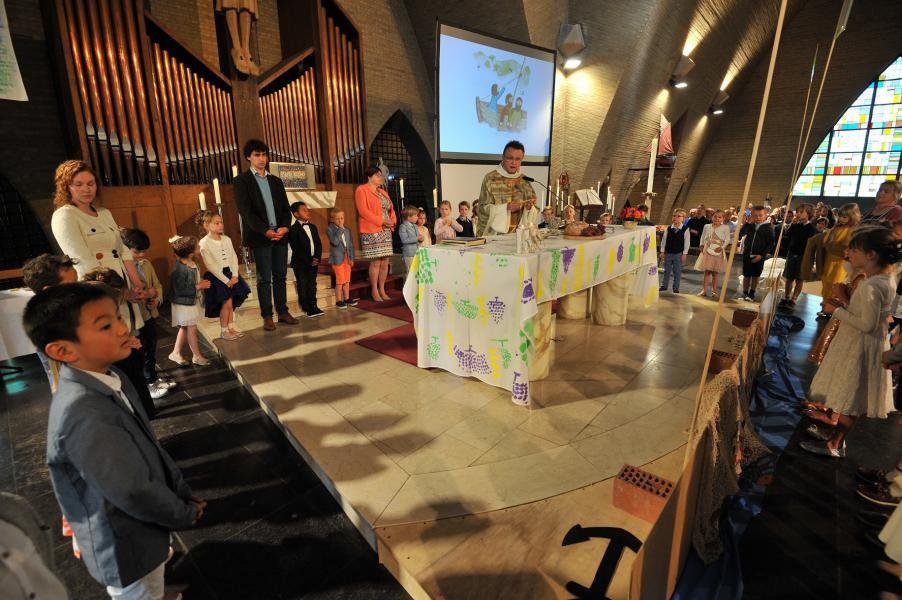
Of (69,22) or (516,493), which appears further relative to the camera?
(69,22)

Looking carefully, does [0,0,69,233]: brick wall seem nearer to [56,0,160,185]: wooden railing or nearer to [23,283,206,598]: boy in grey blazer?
[56,0,160,185]: wooden railing

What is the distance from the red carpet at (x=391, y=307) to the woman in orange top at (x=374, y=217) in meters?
0.60

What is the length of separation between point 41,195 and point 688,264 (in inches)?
489

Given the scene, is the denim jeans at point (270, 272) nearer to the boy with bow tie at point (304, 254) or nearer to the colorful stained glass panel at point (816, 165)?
the boy with bow tie at point (304, 254)

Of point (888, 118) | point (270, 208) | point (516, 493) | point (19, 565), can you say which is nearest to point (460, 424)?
point (516, 493)

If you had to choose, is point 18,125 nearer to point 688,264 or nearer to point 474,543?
point 474,543

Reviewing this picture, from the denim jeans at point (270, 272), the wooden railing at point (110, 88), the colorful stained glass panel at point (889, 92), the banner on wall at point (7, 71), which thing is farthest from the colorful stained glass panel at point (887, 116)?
the banner on wall at point (7, 71)

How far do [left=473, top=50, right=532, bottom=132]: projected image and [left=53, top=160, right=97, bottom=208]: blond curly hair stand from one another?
19.5 ft

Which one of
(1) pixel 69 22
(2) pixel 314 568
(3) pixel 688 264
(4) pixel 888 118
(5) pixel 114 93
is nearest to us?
(2) pixel 314 568

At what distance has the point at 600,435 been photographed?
261 cm

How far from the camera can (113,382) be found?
4.37ft

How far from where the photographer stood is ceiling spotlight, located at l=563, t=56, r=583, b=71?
9703mm

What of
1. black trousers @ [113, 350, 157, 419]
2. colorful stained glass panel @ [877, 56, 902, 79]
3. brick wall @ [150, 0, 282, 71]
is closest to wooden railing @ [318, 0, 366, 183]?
Result: brick wall @ [150, 0, 282, 71]

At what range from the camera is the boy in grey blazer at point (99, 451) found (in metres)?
1.18
